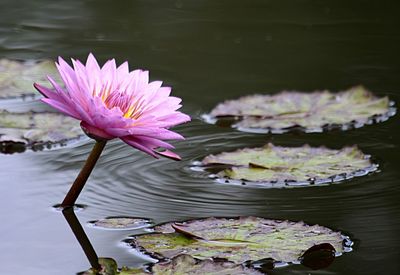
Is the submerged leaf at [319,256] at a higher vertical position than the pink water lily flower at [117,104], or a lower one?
lower

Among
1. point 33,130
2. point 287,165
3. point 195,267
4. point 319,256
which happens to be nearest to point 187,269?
point 195,267

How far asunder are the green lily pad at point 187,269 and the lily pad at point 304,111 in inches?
40.7

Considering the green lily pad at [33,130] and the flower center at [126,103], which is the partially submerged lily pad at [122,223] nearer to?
the flower center at [126,103]

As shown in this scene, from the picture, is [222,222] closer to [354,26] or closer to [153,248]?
[153,248]

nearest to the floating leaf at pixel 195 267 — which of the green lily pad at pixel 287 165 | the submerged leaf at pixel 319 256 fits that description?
the submerged leaf at pixel 319 256

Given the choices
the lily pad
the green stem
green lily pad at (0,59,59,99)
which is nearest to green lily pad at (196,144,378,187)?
the lily pad

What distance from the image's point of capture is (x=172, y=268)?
1.54m

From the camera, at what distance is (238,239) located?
1.74m

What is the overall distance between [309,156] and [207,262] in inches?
30.6

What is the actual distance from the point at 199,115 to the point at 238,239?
0.98 meters

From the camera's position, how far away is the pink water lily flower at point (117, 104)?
1.65m

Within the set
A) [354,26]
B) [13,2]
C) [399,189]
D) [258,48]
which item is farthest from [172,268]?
[13,2]

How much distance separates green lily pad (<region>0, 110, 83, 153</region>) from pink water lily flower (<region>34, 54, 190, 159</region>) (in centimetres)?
64

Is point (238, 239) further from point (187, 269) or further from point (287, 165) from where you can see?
point (287, 165)
